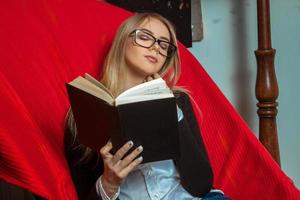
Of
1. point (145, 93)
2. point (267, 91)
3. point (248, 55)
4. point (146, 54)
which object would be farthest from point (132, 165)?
point (248, 55)

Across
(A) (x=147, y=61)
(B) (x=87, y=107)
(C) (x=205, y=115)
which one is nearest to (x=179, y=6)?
(C) (x=205, y=115)

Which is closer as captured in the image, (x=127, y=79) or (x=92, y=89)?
(x=92, y=89)

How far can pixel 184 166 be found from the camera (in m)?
1.01

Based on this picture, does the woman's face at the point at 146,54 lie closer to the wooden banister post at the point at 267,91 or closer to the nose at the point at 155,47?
the nose at the point at 155,47

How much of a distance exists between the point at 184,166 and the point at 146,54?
0.99 ft

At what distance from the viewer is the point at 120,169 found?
2.83 feet

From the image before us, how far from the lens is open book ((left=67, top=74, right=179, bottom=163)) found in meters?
0.79

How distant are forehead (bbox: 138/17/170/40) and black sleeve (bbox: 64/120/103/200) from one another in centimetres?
33

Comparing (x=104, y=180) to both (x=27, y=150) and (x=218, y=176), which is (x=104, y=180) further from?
(x=218, y=176)

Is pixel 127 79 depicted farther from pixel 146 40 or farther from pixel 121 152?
pixel 121 152

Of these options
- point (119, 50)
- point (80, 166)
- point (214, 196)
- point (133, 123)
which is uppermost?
point (119, 50)

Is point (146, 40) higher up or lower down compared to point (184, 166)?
higher up

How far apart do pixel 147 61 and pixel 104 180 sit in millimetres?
337

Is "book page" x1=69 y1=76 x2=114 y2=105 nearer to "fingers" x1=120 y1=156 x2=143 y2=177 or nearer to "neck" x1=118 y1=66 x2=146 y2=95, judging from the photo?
"fingers" x1=120 y1=156 x2=143 y2=177
